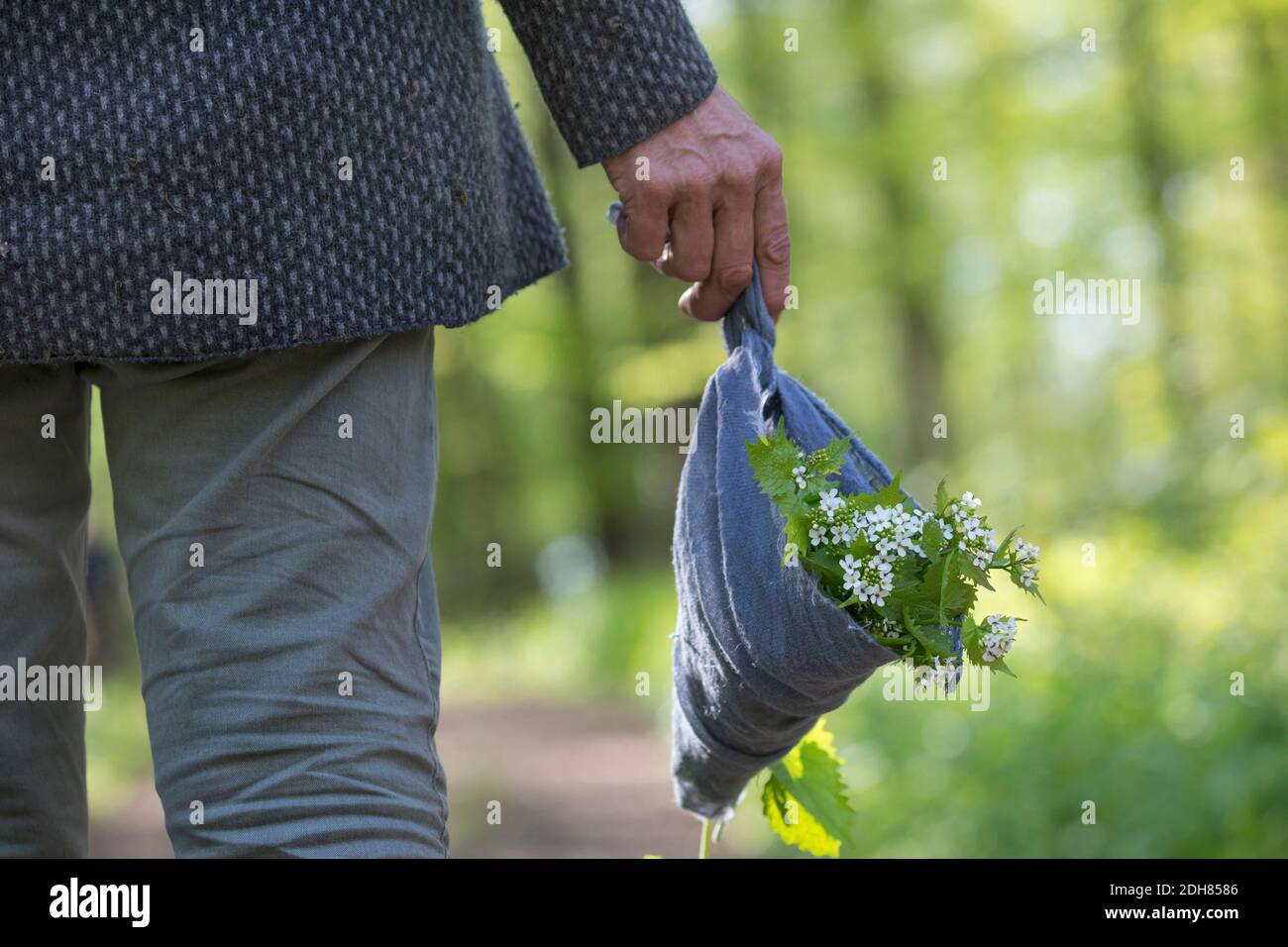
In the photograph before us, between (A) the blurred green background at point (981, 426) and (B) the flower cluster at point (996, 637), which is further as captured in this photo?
(A) the blurred green background at point (981, 426)

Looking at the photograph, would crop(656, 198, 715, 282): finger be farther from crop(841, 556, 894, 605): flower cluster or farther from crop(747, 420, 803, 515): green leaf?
crop(841, 556, 894, 605): flower cluster

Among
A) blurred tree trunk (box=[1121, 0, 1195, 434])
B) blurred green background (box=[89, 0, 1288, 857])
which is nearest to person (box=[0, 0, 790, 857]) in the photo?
blurred green background (box=[89, 0, 1288, 857])

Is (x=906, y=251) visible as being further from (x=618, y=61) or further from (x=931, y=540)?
(x=931, y=540)

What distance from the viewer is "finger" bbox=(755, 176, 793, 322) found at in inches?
63.8

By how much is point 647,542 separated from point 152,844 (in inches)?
406

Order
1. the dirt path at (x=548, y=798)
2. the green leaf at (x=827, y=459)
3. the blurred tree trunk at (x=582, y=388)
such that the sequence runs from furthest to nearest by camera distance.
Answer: the blurred tree trunk at (x=582, y=388), the dirt path at (x=548, y=798), the green leaf at (x=827, y=459)

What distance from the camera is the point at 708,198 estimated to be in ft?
5.18

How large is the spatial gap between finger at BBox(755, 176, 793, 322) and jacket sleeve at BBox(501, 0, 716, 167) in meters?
0.14

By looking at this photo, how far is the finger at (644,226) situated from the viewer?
1582 mm

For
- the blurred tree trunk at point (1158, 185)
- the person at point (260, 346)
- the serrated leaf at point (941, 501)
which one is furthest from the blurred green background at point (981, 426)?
the person at point (260, 346)

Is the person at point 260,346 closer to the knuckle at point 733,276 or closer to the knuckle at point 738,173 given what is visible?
the knuckle at point 738,173

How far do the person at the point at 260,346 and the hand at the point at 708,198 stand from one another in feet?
0.32

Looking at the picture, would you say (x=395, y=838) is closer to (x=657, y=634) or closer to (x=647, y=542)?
(x=657, y=634)
